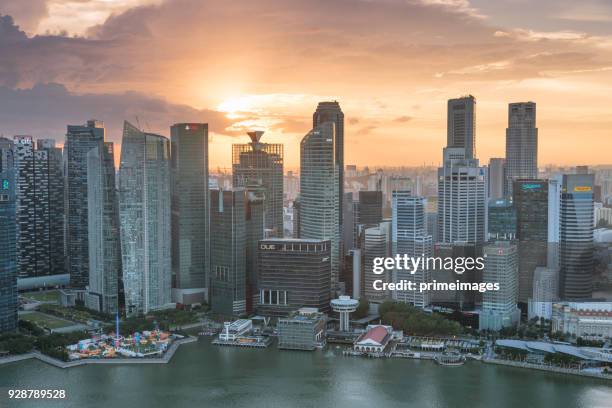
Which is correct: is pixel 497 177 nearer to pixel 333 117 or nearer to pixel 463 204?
pixel 333 117

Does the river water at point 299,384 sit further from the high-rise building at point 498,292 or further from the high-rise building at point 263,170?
the high-rise building at point 263,170

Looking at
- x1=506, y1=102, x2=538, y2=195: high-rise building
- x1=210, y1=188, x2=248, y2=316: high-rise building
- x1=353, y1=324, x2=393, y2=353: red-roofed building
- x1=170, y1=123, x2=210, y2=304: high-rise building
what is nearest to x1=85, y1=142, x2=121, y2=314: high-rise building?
x1=170, y1=123, x2=210, y2=304: high-rise building

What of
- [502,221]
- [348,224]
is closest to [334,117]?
[348,224]

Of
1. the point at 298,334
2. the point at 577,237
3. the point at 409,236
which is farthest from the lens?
the point at 409,236

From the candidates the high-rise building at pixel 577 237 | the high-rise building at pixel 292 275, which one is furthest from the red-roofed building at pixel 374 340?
the high-rise building at pixel 577 237

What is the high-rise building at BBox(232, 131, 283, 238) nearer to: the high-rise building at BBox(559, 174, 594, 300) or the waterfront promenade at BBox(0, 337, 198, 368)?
the high-rise building at BBox(559, 174, 594, 300)

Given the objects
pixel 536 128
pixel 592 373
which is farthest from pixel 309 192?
pixel 536 128

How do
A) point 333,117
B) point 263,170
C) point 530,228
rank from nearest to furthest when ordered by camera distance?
point 530,228
point 263,170
point 333,117
